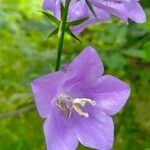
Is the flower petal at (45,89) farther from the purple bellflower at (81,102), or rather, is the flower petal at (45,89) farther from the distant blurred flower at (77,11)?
the distant blurred flower at (77,11)

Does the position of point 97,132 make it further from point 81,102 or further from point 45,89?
point 45,89

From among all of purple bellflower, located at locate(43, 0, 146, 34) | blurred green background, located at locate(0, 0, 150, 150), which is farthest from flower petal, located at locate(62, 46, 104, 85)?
blurred green background, located at locate(0, 0, 150, 150)

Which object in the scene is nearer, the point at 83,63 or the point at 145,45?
the point at 83,63

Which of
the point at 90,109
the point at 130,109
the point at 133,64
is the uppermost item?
the point at 90,109

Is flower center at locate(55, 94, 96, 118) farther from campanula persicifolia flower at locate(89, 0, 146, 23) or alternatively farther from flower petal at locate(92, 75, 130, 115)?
campanula persicifolia flower at locate(89, 0, 146, 23)

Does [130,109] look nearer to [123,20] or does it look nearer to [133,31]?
[133,31]

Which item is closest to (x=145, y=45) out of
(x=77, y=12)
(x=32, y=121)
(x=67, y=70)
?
(x=32, y=121)
